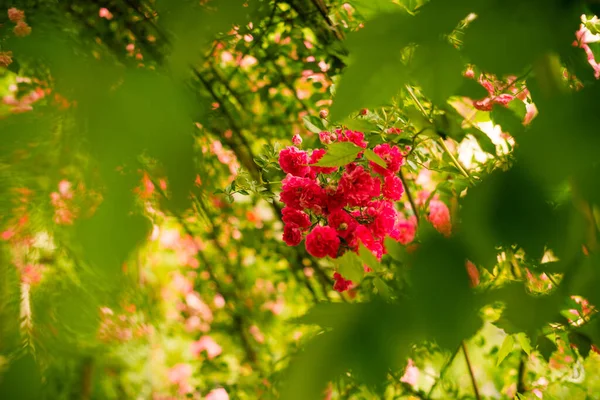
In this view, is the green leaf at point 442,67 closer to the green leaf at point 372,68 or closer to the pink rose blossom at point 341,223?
the green leaf at point 372,68

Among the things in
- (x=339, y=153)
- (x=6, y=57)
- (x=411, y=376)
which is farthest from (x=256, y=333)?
(x=6, y=57)

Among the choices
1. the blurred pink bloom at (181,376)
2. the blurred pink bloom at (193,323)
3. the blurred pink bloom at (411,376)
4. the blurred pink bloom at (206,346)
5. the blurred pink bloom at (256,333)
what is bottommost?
the blurred pink bloom at (181,376)

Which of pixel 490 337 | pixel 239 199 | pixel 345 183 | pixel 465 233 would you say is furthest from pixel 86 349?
pixel 490 337

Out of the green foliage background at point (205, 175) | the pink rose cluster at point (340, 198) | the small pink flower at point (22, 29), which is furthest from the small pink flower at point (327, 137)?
the small pink flower at point (22, 29)

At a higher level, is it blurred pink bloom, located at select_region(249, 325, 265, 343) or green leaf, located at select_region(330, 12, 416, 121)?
green leaf, located at select_region(330, 12, 416, 121)

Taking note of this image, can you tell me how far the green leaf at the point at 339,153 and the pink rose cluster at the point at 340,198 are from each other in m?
0.32

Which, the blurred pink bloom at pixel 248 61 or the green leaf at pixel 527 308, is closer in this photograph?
the green leaf at pixel 527 308

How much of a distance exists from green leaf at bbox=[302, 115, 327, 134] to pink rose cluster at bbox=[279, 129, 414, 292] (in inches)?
2.3

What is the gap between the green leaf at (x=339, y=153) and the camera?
0.58 m

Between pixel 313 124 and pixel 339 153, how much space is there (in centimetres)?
50

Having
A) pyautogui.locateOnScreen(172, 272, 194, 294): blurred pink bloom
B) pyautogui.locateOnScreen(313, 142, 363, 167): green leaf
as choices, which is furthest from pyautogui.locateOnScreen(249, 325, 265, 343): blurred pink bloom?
pyautogui.locateOnScreen(313, 142, 363, 167): green leaf

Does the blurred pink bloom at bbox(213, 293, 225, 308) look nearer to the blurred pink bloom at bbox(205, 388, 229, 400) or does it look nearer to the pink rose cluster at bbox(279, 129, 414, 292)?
the blurred pink bloom at bbox(205, 388, 229, 400)

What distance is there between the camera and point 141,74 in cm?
21

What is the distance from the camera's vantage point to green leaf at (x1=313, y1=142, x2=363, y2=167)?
58 cm
